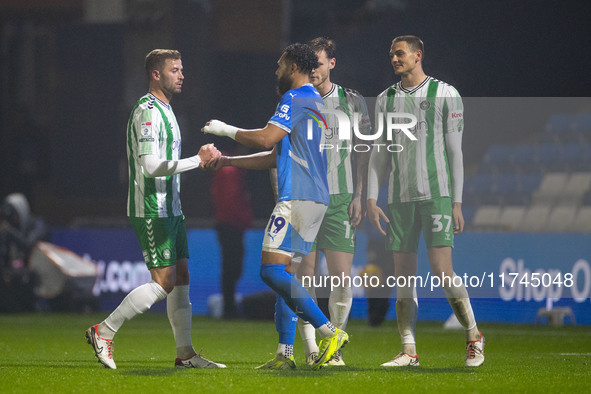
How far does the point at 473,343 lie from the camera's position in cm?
605

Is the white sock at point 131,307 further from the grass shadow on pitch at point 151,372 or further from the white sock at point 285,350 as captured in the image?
the white sock at point 285,350

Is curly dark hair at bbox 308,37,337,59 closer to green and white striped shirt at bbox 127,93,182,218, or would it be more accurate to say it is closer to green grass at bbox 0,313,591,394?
green and white striped shirt at bbox 127,93,182,218

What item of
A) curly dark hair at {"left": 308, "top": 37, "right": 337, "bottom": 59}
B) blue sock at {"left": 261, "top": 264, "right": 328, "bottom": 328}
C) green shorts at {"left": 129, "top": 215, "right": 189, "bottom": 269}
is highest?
curly dark hair at {"left": 308, "top": 37, "right": 337, "bottom": 59}

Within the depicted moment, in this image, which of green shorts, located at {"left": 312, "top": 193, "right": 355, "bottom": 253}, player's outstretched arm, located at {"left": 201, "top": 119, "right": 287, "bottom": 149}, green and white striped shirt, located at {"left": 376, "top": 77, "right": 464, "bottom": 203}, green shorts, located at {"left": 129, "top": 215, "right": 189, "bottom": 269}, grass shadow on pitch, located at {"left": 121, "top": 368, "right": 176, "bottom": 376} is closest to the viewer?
player's outstretched arm, located at {"left": 201, "top": 119, "right": 287, "bottom": 149}

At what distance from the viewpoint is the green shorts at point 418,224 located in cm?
607

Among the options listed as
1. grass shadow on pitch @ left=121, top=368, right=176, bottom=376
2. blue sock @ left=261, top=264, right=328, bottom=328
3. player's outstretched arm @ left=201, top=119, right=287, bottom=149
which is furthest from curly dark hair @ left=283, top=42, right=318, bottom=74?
grass shadow on pitch @ left=121, top=368, right=176, bottom=376

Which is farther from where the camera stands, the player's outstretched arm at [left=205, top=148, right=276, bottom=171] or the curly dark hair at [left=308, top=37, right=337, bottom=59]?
the curly dark hair at [left=308, top=37, right=337, bottom=59]

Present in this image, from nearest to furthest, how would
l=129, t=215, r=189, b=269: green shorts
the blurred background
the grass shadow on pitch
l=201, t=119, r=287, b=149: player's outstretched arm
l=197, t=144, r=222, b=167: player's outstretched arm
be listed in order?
l=201, t=119, r=287, b=149: player's outstretched arm
the grass shadow on pitch
l=197, t=144, r=222, b=167: player's outstretched arm
l=129, t=215, r=189, b=269: green shorts
the blurred background

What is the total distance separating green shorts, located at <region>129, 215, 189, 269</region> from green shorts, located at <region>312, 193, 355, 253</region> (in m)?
0.94

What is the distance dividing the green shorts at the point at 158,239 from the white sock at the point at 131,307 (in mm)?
154

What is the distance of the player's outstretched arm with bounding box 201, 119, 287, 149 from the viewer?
5422mm

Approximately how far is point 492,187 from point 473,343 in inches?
242

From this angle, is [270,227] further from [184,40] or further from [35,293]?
[184,40]

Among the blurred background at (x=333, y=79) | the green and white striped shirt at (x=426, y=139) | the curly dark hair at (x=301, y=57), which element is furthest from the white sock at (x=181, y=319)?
the blurred background at (x=333, y=79)
